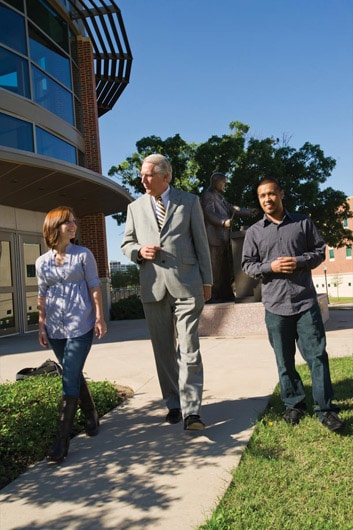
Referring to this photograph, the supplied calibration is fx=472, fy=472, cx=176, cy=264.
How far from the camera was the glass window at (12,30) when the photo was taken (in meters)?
12.4

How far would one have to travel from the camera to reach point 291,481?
2.48m

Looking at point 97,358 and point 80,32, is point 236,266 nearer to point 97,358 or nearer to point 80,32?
point 97,358

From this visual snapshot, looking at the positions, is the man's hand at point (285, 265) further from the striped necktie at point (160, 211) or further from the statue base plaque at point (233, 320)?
the statue base plaque at point (233, 320)

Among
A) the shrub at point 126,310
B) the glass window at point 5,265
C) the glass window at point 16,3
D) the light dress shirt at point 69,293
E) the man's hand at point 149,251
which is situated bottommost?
the shrub at point 126,310

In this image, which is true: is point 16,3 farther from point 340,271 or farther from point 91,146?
point 340,271

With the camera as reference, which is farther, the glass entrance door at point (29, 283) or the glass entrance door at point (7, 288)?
the glass entrance door at point (29, 283)

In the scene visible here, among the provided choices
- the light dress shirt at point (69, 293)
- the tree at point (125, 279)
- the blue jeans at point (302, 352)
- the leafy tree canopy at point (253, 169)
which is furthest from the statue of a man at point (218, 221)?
the tree at point (125, 279)

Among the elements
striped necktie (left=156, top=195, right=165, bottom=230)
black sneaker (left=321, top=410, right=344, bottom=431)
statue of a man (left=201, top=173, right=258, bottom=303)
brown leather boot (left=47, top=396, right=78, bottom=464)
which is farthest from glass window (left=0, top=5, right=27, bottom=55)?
black sneaker (left=321, top=410, right=344, bottom=431)

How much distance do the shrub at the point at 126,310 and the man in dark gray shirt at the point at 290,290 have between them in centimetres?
1342

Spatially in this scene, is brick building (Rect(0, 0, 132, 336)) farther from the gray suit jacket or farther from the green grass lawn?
the green grass lawn

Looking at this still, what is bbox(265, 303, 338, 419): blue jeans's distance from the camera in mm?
3170

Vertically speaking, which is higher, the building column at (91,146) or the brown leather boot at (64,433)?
the building column at (91,146)

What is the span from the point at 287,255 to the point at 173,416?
4.92ft

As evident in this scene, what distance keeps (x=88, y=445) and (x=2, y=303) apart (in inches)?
395
